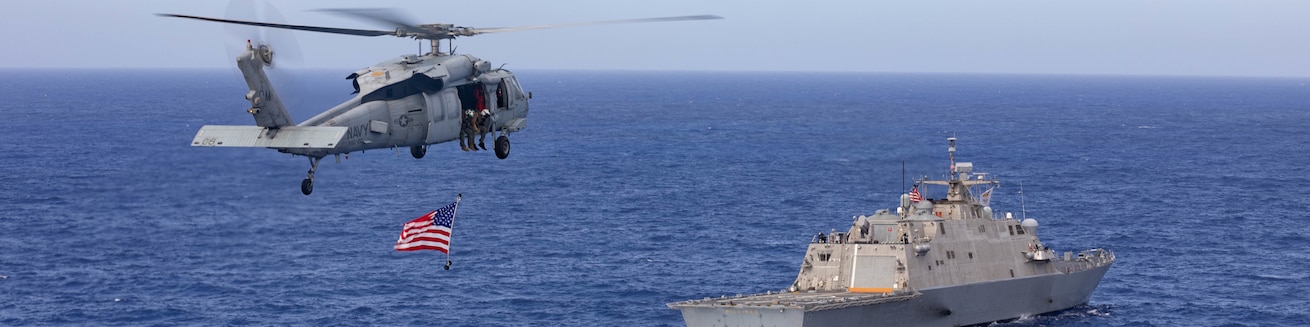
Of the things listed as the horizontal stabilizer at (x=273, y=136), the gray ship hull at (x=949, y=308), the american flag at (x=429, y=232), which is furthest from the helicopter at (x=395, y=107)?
the gray ship hull at (x=949, y=308)

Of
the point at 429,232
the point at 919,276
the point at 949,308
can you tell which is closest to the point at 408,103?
the point at 429,232

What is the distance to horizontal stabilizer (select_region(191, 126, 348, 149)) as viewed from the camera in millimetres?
35375

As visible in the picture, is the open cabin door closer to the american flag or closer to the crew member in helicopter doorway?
the crew member in helicopter doorway

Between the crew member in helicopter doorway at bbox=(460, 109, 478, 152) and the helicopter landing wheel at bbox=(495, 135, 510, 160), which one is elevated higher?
the crew member in helicopter doorway at bbox=(460, 109, 478, 152)

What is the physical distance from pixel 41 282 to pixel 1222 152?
137 m

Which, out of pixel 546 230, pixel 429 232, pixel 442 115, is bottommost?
pixel 546 230

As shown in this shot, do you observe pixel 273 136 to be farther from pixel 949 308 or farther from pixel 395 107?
pixel 949 308

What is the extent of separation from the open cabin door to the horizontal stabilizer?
410cm

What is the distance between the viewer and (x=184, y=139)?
16538 cm

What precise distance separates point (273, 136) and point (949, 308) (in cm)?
5084

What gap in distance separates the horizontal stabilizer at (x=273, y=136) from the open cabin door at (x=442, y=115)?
410 cm

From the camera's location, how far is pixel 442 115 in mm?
40656

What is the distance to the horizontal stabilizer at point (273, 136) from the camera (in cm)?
3538

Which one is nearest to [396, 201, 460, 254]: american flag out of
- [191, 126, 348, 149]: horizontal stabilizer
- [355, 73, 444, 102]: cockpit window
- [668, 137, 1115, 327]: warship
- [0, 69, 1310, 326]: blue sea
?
[0, 69, 1310, 326]: blue sea
